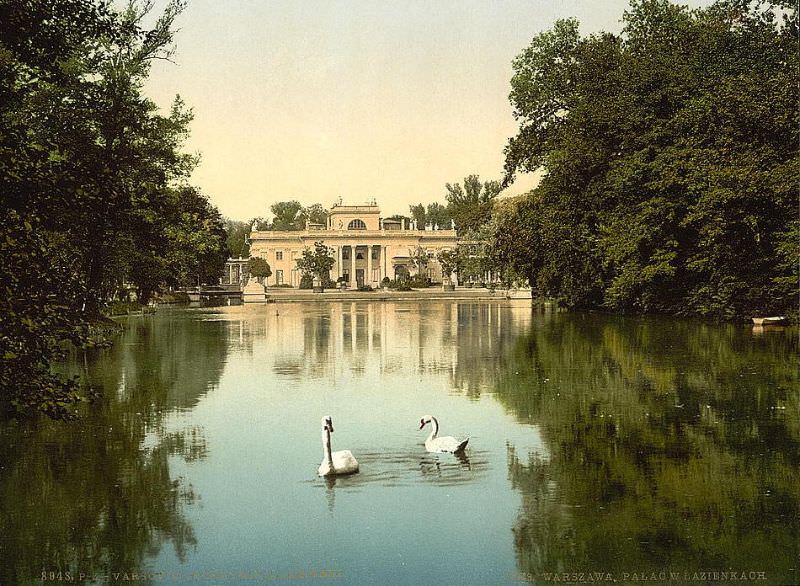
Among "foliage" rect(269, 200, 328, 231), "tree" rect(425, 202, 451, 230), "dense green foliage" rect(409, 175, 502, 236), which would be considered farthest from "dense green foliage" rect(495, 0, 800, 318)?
"tree" rect(425, 202, 451, 230)

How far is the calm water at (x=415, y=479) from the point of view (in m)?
7.06

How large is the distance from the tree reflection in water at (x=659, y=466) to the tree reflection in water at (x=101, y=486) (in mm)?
3113

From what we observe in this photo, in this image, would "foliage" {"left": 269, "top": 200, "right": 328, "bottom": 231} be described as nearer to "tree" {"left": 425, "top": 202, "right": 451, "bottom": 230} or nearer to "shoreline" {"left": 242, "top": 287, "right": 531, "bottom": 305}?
"tree" {"left": 425, "top": 202, "right": 451, "bottom": 230}

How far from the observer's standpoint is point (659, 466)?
1005cm

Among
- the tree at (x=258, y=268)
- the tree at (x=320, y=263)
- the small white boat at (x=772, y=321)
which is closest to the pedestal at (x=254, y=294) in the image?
the tree at (x=320, y=263)

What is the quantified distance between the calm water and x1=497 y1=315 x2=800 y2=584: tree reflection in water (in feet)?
0.11

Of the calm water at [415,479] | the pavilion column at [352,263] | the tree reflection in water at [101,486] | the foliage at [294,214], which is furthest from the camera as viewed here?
the foliage at [294,214]

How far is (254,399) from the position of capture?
15430 mm

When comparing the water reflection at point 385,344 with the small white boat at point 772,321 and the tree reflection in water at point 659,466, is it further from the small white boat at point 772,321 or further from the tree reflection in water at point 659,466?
the small white boat at point 772,321

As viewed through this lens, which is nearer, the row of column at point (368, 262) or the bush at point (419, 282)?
the bush at point (419, 282)

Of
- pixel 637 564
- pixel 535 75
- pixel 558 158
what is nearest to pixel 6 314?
pixel 637 564

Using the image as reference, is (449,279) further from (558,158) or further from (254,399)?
(254,399)

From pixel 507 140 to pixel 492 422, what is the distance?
122 feet

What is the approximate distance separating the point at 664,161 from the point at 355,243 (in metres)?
81.8
